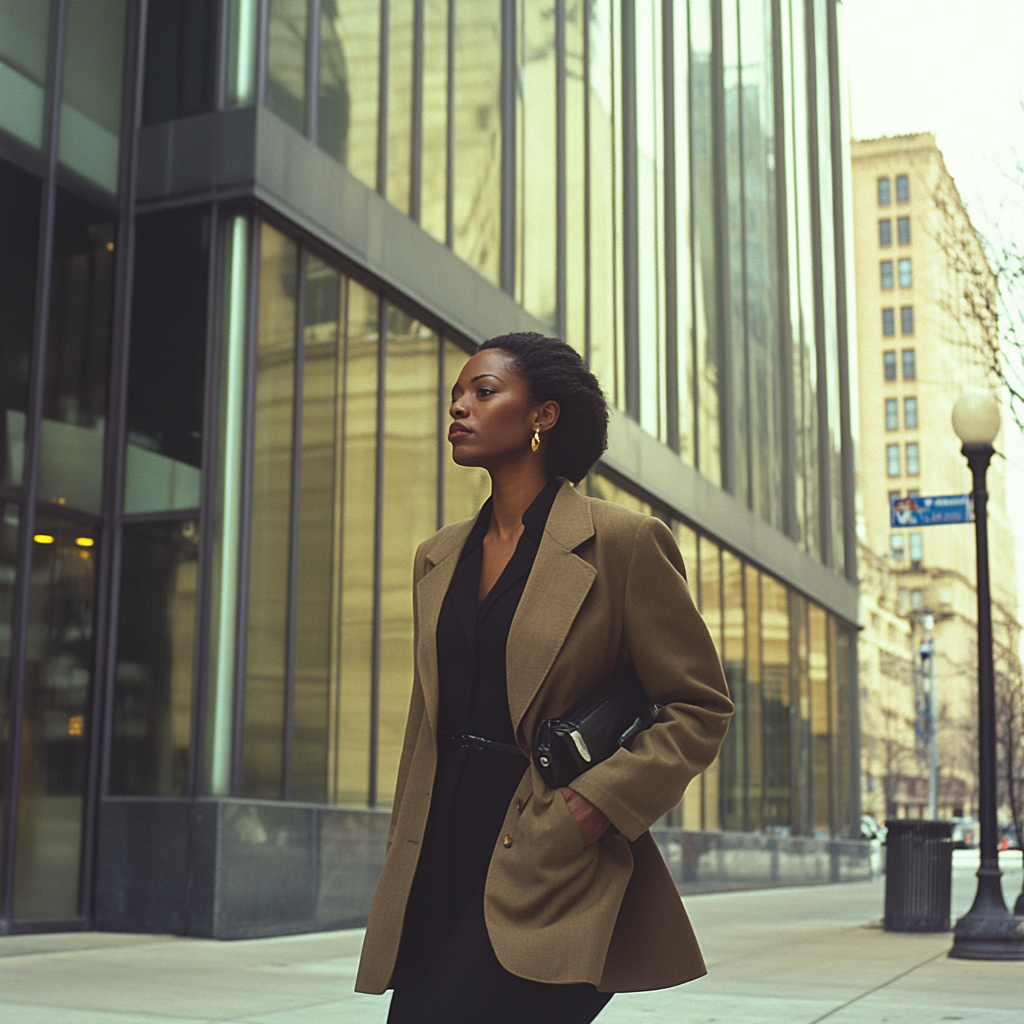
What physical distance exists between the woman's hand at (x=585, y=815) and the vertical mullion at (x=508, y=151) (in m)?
14.7

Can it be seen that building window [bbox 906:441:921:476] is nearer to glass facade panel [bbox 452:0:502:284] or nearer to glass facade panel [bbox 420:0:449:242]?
glass facade panel [bbox 452:0:502:284]

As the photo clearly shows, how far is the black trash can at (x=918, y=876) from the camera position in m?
13.3

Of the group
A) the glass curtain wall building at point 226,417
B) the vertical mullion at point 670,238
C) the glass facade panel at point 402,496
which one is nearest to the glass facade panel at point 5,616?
the glass curtain wall building at point 226,417

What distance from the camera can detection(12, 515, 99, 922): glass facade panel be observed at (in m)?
10.9

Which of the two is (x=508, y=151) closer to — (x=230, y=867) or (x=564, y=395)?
(x=230, y=867)

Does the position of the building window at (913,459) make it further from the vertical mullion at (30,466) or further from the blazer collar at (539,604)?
the blazer collar at (539,604)

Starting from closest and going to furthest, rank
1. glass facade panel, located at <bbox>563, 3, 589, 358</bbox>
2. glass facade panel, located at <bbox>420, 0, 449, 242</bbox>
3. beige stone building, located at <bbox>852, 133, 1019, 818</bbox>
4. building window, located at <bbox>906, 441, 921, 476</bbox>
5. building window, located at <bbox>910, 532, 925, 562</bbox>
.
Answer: glass facade panel, located at <bbox>420, 0, 449, 242</bbox> < glass facade panel, located at <bbox>563, 3, 589, 358</bbox> < beige stone building, located at <bbox>852, 133, 1019, 818</bbox> < building window, located at <bbox>910, 532, 925, 562</bbox> < building window, located at <bbox>906, 441, 921, 476</bbox>

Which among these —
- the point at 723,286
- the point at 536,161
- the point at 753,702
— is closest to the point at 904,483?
the point at 723,286

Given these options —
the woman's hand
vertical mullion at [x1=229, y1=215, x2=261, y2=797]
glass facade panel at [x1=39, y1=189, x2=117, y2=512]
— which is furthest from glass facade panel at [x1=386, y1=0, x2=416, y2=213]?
the woman's hand

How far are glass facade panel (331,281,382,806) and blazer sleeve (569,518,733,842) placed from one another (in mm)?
10165

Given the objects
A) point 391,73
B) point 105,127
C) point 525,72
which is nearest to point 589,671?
point 105,127

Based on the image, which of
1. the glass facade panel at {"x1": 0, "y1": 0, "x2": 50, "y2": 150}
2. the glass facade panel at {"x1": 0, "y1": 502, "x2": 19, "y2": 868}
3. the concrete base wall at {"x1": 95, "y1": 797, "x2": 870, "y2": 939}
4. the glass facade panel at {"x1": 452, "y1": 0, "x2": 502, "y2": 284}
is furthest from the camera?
the glass facade panel at {"x1": 452, "y1": 0, "x2": 502, "y2": 284}

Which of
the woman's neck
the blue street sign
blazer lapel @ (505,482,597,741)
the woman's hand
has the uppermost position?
the blue street sign

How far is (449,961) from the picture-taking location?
254cm
